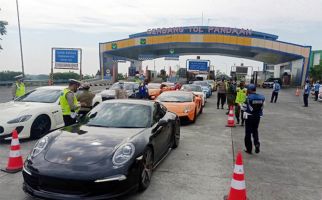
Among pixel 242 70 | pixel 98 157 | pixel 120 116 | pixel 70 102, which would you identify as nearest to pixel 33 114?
pixel 70 102

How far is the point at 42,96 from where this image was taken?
894 centimetres

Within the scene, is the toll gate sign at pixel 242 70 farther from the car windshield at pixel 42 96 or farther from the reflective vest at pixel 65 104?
the reflective vest at pixel 65 104

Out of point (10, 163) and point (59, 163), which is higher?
point (59, 163)

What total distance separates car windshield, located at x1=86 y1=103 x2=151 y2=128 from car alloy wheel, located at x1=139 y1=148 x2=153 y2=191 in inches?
26.8

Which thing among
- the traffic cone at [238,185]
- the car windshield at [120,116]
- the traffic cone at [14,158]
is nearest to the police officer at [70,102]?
the car windshield at [120,116]

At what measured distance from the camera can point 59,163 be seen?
162 inches

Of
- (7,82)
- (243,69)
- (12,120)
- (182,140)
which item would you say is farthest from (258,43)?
(12,120)

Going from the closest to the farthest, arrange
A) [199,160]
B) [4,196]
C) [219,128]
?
[4,196], [199,160], [219,128]

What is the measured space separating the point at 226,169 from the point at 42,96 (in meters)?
5.90

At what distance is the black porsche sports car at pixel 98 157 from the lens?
393 centimetres

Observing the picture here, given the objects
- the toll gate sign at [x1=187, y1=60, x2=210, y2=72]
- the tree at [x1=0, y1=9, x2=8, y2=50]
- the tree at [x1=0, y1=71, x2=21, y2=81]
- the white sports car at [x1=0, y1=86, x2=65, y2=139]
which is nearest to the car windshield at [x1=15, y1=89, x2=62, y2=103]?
the white sports car at [x1=0, y1=86, x2=65, y2=139]

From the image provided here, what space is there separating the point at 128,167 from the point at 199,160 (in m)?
2.74

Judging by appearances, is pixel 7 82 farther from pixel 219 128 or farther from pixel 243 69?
pixel 243 69

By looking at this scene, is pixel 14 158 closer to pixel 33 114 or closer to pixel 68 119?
pixel 68 119
